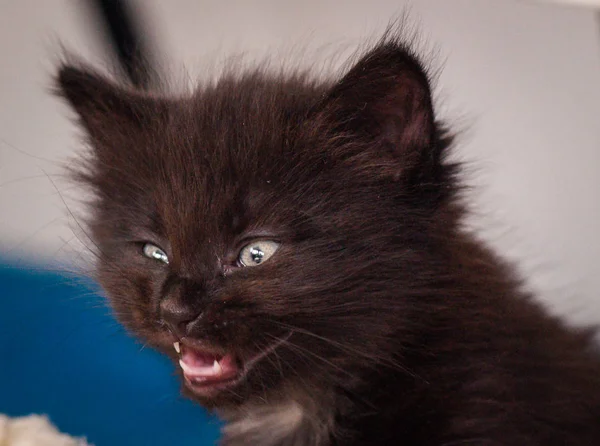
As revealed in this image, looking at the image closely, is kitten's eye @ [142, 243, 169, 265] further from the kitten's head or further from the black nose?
the black nose

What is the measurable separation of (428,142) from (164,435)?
1335 millimetres

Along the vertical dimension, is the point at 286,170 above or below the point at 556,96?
below

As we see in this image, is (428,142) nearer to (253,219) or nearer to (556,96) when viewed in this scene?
(253,219)

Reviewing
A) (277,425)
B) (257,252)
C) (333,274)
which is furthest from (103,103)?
(277,425)

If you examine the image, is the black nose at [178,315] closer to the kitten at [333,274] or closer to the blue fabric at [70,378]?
the kitten at [333,274]

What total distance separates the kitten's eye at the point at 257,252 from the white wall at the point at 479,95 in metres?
0.78

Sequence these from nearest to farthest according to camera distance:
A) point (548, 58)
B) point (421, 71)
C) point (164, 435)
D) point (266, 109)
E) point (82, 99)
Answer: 1. point (421, 71)
2. point (266, 109)
3. point (82, 99)
4. point (548, 58)
5. point (164, 435)

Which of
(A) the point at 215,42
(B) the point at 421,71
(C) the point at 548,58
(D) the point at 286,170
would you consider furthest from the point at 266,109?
(C) the point at 548,58

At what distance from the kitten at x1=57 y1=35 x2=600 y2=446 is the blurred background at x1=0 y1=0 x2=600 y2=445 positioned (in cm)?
53

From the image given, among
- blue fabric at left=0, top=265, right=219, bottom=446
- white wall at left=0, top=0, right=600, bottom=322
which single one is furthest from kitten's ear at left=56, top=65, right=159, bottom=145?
blue fabric at left=0, top=265, right=219, bottom=446

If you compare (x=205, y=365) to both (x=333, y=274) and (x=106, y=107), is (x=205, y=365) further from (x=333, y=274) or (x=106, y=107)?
(x=106, y=107)

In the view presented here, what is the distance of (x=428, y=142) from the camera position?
113 cm

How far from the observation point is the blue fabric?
2.01m

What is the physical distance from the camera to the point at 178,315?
102 centimetres
